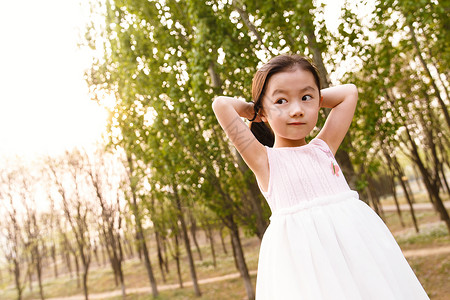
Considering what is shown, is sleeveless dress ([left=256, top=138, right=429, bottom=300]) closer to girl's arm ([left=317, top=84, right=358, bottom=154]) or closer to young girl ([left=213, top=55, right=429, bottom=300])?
young girl ([left=213, top=55, right=429, bottom=300])

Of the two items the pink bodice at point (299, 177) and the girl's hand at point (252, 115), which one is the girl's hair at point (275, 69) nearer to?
the girl's hand at point (252, 115)

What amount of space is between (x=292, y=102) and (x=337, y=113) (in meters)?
0.42

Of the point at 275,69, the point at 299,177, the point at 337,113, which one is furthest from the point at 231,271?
the point at 275,69

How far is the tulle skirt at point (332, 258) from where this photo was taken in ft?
4.51

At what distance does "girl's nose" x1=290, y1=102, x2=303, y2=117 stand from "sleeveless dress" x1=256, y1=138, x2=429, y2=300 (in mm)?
204

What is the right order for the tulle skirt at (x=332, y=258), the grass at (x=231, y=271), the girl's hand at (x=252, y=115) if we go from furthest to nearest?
the grass at (x=231, y=271), the girl's hand at (x=252, y=115), the tulle skirt at (x=332, y=258)

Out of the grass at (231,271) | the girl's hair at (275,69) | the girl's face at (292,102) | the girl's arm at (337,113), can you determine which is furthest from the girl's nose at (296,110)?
the grass at (231,271)

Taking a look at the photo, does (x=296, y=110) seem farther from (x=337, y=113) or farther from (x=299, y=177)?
(x=337, y=113)

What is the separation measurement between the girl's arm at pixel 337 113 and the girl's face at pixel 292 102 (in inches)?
10.6

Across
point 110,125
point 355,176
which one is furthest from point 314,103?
point 110,125

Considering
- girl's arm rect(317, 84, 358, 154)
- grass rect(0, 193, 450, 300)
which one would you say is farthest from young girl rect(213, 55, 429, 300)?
grass rect(0, 193, 450, 300)

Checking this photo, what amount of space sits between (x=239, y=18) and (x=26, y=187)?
1934cm

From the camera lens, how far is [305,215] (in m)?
1.53

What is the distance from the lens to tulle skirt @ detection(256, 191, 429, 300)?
54.1 inches
